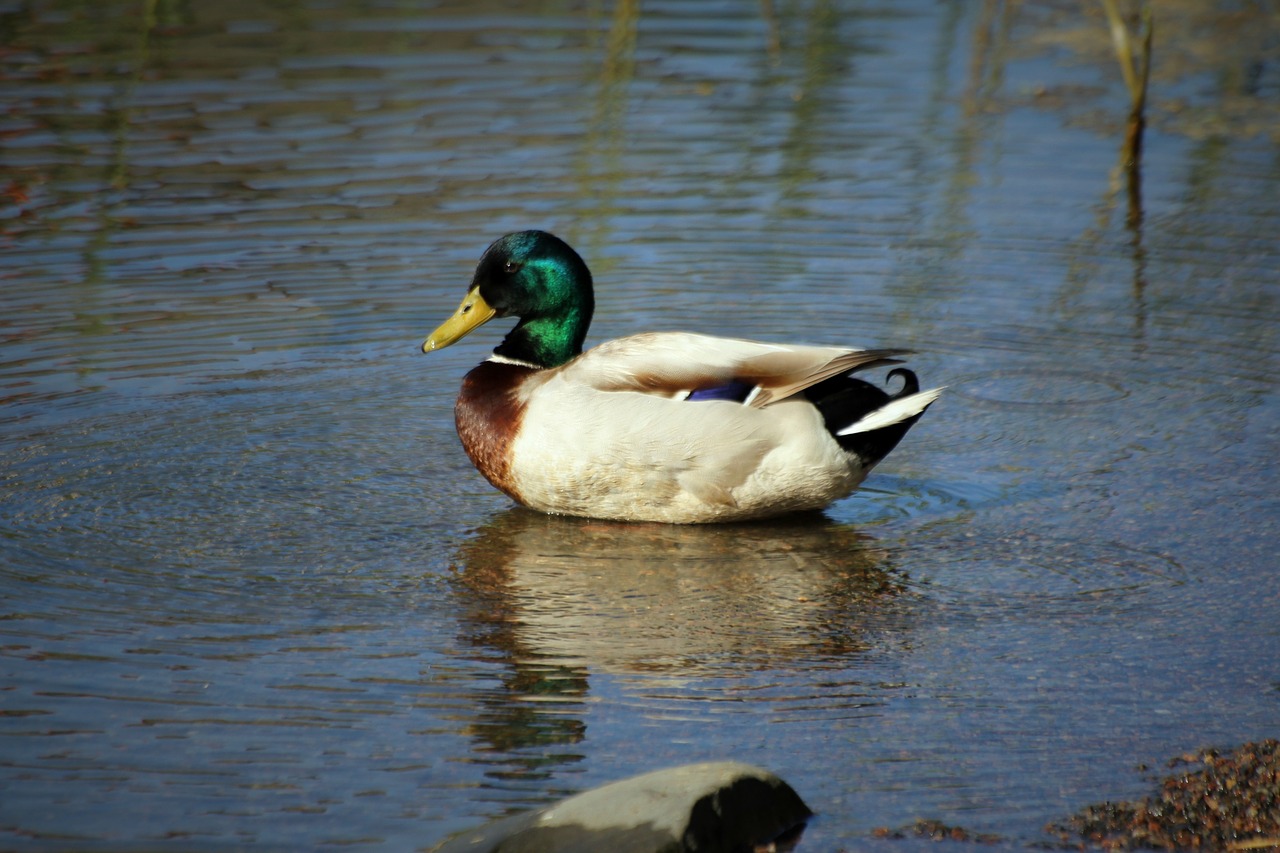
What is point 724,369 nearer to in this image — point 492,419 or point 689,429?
point 689,429

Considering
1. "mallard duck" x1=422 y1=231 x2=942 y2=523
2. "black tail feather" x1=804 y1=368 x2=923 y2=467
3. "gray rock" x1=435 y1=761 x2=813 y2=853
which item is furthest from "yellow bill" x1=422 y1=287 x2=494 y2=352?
"gray rock" x1=435 y1=761 x2=813 y2=853

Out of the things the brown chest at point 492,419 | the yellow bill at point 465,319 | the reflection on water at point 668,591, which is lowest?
the reflection on water at point 668,591

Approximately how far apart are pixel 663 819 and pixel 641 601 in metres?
1.59

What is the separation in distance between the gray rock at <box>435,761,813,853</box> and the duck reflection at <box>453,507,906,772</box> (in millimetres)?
465

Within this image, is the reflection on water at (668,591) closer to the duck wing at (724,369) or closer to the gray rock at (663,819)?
the duck wing at (724,369)

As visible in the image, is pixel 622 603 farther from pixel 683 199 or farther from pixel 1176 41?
pixel 1176 41

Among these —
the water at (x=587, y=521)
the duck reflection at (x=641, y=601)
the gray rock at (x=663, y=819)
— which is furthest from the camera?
the duck reflection at (x=641, y=601)

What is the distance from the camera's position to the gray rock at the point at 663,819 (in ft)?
11.1

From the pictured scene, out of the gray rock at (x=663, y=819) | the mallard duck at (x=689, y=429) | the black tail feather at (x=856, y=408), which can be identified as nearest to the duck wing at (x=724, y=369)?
the mallard duck at (x=689, y=429)

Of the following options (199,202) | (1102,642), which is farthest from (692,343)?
(199,202)

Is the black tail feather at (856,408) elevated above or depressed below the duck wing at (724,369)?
below

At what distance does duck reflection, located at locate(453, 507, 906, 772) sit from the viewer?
14.4ft

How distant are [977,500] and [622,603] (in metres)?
1.50

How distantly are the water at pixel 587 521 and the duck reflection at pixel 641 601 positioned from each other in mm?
19
